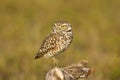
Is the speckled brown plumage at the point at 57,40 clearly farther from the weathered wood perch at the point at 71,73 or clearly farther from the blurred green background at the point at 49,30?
the blurred green background at the point at 49,30

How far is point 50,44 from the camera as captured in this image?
7715 mm

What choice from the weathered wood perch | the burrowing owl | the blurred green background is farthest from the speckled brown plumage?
the blurred green background

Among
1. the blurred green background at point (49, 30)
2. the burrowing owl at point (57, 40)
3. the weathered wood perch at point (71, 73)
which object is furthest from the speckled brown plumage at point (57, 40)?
the blurred green background at point (49, 30)

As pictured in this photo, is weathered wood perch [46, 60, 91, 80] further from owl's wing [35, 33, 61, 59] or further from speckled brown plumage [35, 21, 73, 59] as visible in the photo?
owl's wing [35, 33, 61, 59]

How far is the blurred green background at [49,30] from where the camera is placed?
1137 cm

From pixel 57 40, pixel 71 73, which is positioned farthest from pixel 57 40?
pixel 71 73

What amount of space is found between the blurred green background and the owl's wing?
1608 mm

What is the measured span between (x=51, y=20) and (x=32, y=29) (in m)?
1.51

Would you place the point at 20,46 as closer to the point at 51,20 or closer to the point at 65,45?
the point at 51,20

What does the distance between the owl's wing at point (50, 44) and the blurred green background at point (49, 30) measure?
1.61 meters

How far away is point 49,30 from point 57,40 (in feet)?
22.6

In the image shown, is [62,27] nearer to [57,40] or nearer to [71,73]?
[57,40]

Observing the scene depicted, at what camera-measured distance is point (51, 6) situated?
17625mm

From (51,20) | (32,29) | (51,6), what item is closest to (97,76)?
(32,29)
